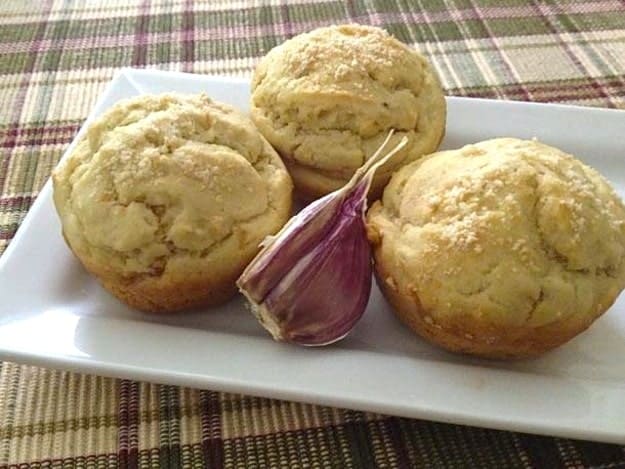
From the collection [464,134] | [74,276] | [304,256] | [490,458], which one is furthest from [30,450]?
[464,134]

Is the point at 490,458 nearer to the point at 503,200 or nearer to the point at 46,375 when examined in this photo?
the point at 503,200

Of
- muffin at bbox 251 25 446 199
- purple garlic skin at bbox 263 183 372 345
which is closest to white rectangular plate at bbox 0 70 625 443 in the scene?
purple garlic skin at bbox 263 183 372 345

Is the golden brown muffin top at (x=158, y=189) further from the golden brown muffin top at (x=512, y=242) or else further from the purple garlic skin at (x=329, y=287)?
the golden brown muffin top at (x=512, y=242)

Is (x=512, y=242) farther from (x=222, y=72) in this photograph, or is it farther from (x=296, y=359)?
(x=222, y=72)

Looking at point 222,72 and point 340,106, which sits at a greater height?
point 340,106

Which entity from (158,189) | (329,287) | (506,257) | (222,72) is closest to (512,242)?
(506,257)

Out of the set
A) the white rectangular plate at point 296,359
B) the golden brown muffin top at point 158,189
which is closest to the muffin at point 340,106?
the golden brown muffin top at point 158,189

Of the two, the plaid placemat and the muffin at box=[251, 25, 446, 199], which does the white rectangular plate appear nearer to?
the plaid placemat
